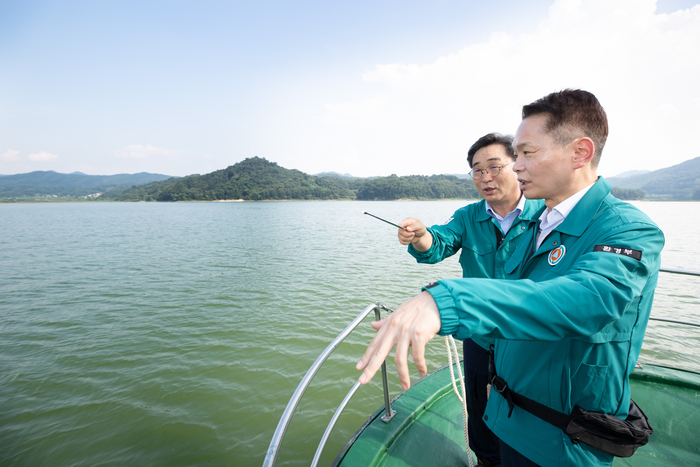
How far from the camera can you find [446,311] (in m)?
0.79

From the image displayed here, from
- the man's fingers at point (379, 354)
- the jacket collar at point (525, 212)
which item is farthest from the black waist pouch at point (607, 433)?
the jacket collar at point (525, 212)

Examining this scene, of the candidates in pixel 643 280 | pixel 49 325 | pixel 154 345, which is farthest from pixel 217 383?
pixel 643 280

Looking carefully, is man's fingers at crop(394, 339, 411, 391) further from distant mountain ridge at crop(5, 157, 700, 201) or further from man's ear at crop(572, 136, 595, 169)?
distant mountain ridge at crop(5, 157, 700, 201)

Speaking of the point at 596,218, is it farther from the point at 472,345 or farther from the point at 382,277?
the point at 382,277

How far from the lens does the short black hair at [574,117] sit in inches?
50.6

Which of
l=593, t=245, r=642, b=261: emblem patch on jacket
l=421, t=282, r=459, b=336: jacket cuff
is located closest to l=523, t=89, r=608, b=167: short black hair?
l=593, t=245, r=642, b=261: emblem patch on jacket

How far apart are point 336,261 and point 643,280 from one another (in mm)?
13462

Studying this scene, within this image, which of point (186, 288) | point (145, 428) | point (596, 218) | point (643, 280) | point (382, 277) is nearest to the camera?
point (643, 280)

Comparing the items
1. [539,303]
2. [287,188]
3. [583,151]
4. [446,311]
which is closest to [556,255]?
[583,151]

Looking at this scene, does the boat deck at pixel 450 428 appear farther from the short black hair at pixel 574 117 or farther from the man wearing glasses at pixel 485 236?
the short black hair at pixel 574 117

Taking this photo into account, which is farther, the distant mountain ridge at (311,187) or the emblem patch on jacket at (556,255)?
the distant mountain ridge at (311,187)

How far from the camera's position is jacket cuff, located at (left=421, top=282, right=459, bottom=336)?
2.58 ft

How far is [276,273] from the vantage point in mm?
12414

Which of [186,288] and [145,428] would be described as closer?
[145,428]
